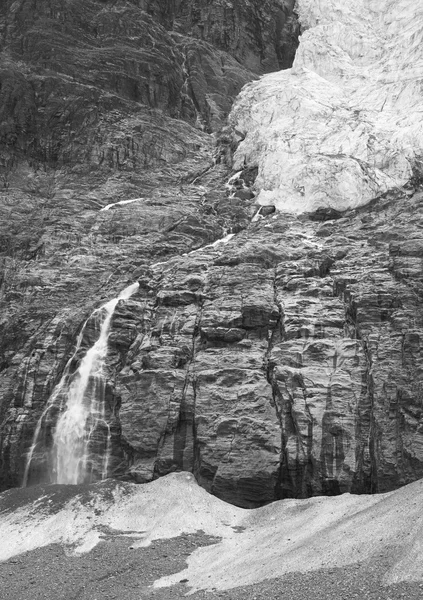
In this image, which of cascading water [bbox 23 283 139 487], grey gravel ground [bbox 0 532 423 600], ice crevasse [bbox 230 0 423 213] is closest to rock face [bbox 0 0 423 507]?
cascading water [bbox 23 283 139 487]

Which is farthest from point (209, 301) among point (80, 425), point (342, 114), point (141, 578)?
point (342, 114)

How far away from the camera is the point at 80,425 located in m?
35.1

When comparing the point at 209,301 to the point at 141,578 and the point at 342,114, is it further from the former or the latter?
the point at 342,114

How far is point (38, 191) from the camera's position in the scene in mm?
67125

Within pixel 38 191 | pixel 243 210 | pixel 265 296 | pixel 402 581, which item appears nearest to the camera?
pixel 402 581

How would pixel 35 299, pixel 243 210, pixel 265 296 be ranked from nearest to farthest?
1. pixel 265 296
2. pixel 35 299
3. pixel 243 210

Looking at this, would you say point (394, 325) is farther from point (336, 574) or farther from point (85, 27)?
point (85, 27)

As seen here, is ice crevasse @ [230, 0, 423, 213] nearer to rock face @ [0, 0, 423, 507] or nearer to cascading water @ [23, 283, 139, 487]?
rock face @ [0, 0, 423, 507]

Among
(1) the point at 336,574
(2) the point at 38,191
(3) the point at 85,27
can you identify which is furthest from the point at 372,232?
(3) the point at 85,27

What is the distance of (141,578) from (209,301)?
20.2 m

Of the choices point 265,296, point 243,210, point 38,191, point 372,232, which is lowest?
point 265,296

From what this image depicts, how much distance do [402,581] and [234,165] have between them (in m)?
56.8

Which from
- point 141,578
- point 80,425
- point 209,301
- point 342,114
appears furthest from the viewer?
point 342,114

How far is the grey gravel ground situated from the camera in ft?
62.0
